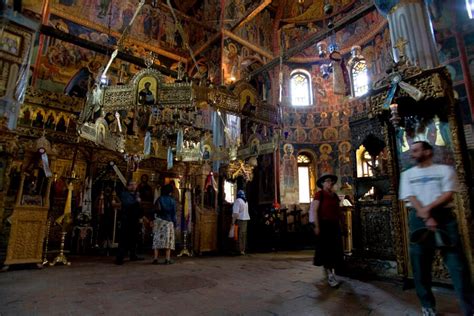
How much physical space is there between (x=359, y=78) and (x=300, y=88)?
10.9ft

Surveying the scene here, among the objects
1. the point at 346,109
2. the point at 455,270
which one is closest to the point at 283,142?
the point at 346,109

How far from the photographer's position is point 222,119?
30.2ft

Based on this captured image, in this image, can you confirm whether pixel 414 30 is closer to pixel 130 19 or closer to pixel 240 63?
pixel 240 63

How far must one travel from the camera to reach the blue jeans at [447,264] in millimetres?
2160

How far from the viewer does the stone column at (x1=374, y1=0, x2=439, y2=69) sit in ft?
20.1

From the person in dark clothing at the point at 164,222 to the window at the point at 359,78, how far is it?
41.8 ft

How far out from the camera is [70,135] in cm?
1030

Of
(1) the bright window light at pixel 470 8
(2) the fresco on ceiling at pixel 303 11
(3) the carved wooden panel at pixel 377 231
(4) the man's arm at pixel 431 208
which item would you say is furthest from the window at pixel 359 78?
(4) the man's arm at pixel 431 208

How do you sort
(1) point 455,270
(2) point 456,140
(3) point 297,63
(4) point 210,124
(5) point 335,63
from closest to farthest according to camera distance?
(1) point 455,270, (2) point 456,140, (5) point 335,63, (4) point 210,124, (3) point 297,63

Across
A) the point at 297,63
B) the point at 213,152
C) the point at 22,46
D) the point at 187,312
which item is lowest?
the point at 187,312

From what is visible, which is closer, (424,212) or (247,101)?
(424,212)

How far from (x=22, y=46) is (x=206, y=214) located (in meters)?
8.06

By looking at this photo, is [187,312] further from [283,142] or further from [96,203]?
[283,142]

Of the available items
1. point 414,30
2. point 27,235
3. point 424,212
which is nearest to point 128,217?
point 27,235
